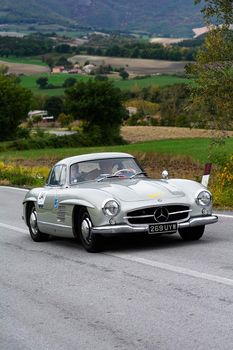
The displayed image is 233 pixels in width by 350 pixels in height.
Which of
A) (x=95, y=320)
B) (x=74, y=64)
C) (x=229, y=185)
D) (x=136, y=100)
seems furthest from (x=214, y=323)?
(x=74, y=64)

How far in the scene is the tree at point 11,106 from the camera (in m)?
116

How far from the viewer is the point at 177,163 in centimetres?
4609

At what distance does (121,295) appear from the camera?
8078mm

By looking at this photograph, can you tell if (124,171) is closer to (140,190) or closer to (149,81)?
(140,190)

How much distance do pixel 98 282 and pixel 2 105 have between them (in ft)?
363

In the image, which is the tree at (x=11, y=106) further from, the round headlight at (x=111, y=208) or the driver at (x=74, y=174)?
the round headlight at (x=111, y=208)

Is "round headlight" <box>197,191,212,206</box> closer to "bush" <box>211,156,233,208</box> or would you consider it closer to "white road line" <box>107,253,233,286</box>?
"white road line" <box>107,253,233,286</box>

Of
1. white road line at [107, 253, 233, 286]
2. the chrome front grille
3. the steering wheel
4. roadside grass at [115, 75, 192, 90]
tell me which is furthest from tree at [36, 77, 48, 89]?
white road line at [107, 253, 233, 286]

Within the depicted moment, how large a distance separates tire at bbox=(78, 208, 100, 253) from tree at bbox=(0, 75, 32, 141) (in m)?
104

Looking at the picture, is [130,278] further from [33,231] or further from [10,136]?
[10,136]

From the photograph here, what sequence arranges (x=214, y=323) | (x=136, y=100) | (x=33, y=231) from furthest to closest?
(x=136, y=100) < (x=33, y=231) < (x=214, y=323)

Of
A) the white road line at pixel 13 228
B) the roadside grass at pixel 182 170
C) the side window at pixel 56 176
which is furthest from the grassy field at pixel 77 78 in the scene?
the side window at pixel 56 176

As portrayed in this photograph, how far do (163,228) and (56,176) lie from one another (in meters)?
2.44

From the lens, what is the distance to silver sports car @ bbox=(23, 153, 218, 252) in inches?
428
